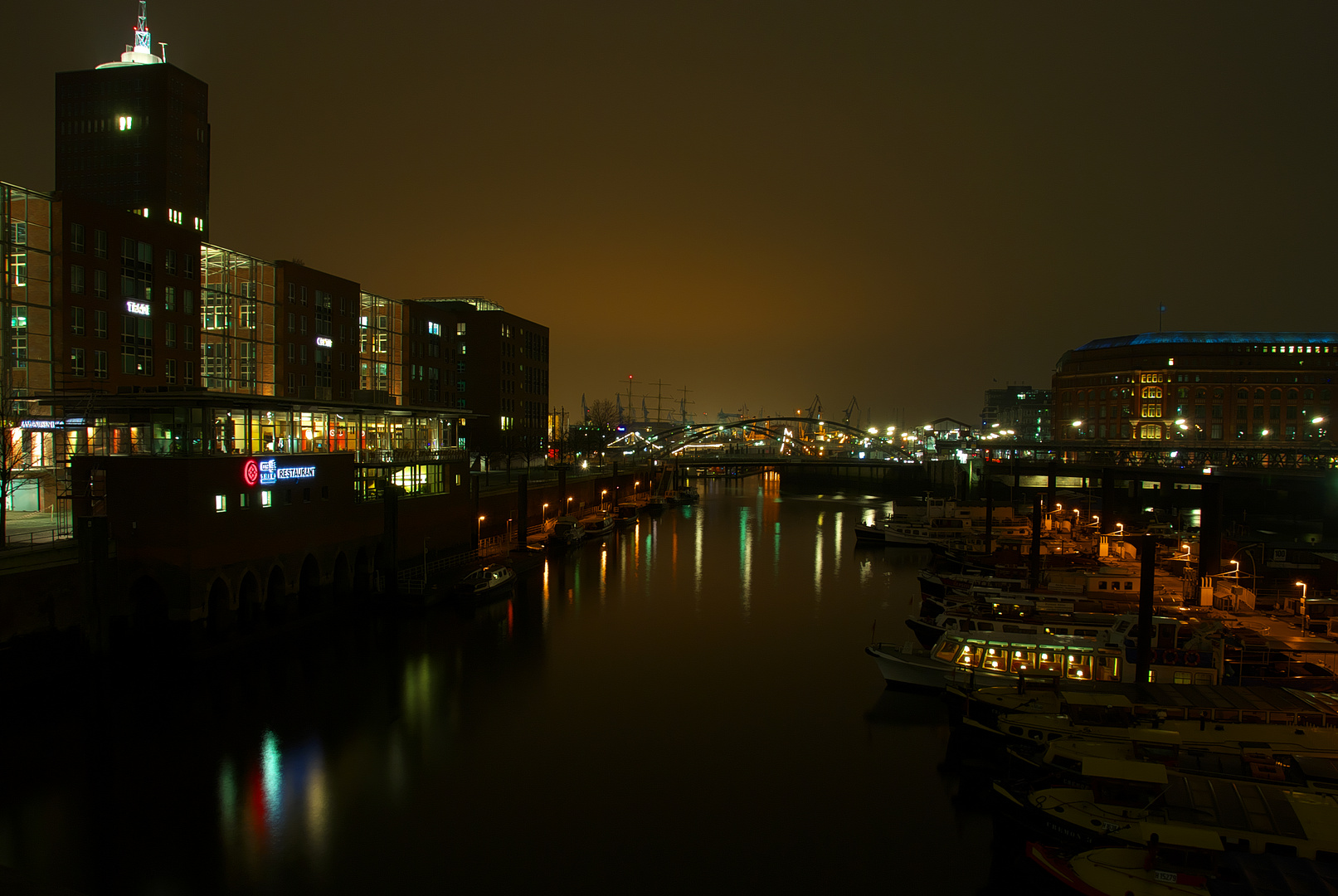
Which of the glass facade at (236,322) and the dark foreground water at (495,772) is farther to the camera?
the glass facade at (236,322)

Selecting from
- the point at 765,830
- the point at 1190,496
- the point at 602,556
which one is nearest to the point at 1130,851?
the point at 765,830

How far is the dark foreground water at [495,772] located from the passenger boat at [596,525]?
61.7 feet

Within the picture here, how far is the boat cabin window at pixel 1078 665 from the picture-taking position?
1574 centimetres

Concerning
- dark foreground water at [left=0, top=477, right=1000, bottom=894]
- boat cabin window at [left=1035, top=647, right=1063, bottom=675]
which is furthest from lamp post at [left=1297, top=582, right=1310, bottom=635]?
dark foreground water at [left=0, top=477, right=1000, bottom=894]

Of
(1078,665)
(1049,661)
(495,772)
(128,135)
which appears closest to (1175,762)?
(1049,661)

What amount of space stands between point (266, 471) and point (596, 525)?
23876 mm

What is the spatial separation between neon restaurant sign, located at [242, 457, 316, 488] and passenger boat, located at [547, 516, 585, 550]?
53.8 feet

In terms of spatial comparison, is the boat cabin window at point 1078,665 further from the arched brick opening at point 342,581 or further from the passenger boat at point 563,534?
the passenger boat at point 563,534

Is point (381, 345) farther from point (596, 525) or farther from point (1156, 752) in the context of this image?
point (1156, 752)

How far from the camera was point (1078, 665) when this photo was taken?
52.1ft

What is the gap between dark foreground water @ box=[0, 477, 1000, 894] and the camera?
10.9 metres

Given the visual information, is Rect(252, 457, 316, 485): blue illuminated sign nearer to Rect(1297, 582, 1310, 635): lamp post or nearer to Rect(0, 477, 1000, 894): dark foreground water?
Rect(0, 477, 1000, 894): dark foreground water

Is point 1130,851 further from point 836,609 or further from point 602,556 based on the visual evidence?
point 602,556

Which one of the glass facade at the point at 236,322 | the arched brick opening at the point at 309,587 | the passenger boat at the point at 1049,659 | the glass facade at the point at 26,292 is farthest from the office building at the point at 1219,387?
the glass facade at the point at 26,292
